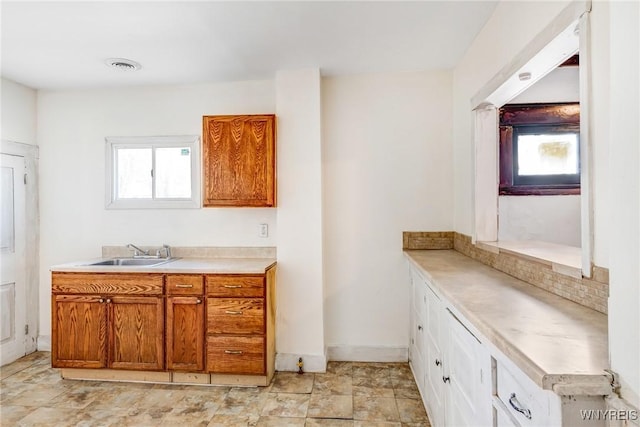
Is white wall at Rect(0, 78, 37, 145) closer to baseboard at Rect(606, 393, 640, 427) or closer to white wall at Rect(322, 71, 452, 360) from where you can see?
white wall at Rect(322, 71, 452, 360)

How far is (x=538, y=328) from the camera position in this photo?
42.3 inches

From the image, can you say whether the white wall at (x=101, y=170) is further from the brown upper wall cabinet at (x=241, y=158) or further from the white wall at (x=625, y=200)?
the white wall at (x=625, y=200)

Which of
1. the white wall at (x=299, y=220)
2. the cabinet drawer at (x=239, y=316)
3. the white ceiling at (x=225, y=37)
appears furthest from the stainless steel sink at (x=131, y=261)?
the white ceiling at (x=225, y=37)

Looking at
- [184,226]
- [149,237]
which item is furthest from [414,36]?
[149,237]

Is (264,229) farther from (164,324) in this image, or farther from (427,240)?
(427,240)

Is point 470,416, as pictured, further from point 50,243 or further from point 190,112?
point 50,243

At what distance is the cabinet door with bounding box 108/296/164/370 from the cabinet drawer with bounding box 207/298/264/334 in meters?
0.46

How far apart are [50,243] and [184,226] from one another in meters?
1.40

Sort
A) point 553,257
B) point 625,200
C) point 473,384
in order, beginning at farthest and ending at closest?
1. point 553,257
2. point 473,384
3. point 625,200

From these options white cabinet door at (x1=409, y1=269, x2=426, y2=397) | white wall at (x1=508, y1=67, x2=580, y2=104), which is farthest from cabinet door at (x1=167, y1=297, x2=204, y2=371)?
white wall at (x1=508, y1=67, x2=580, y2=104)

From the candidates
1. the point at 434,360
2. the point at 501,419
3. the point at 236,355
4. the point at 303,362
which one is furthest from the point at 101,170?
the point at 501,419

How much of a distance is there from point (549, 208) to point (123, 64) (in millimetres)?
3763

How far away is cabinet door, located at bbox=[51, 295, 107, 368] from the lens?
2.72 metres

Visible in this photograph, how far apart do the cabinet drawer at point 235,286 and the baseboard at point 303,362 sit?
0.70 metres
